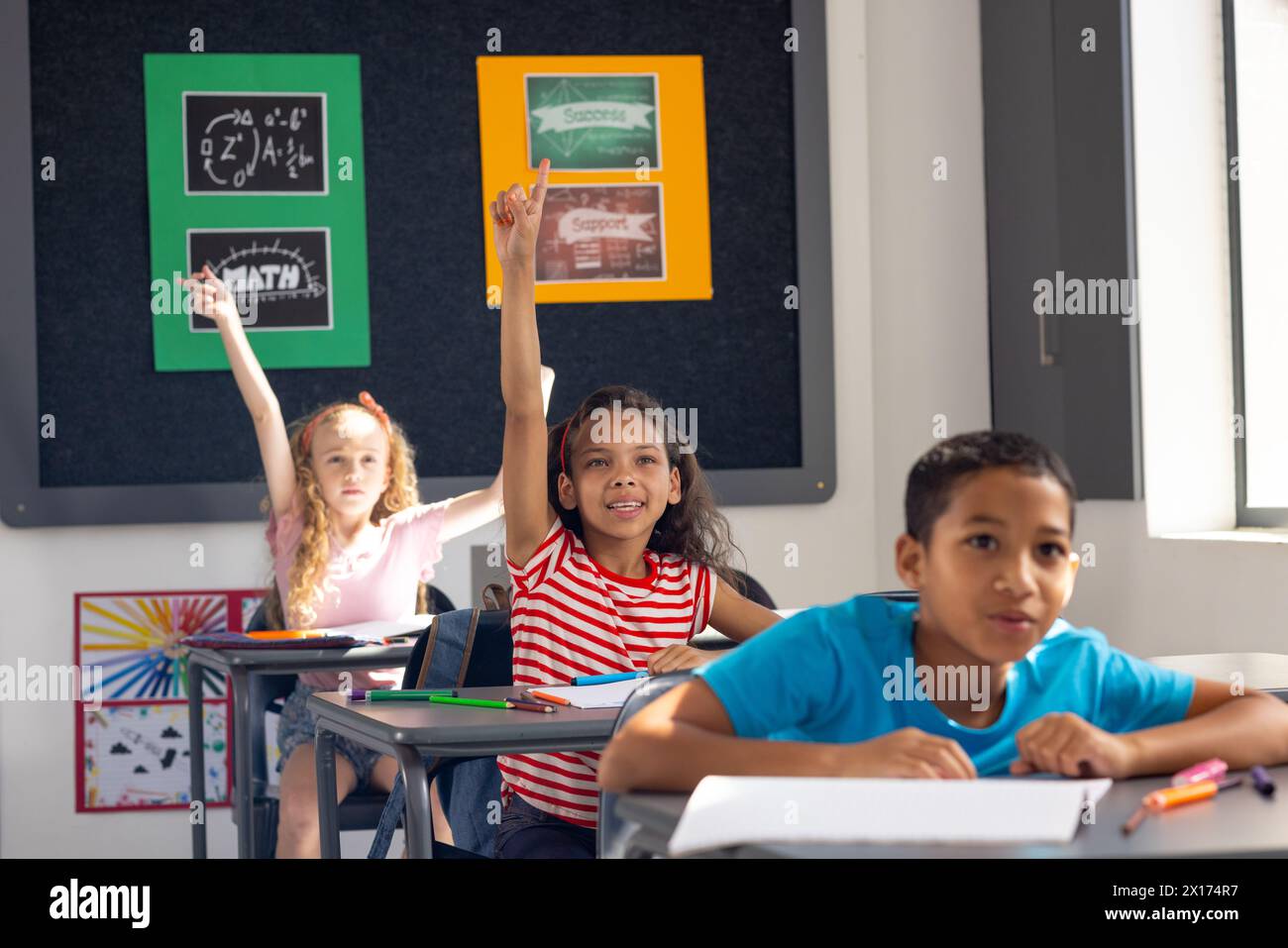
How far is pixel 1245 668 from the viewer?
179 centimetres

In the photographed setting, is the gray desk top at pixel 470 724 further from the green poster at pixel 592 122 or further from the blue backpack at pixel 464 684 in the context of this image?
the green poster at pixel 592 122

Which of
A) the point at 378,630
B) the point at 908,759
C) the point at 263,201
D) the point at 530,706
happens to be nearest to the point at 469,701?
the point at 530,706

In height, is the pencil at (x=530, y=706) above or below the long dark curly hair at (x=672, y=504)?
below

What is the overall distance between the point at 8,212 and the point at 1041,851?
3229 millimetres

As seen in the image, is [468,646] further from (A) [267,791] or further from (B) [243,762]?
(A) [267,791]

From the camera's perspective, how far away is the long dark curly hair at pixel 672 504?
2.24 meters

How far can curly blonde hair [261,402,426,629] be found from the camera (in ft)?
10.3

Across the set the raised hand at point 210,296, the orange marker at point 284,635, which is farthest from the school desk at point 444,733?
the raised hand at point 210,296

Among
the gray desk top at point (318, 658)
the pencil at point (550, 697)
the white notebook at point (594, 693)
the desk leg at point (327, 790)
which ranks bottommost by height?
the desk leg at point (327, 790)

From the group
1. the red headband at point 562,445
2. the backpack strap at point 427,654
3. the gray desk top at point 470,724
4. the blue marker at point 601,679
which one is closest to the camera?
the gray desk top at point 470,724

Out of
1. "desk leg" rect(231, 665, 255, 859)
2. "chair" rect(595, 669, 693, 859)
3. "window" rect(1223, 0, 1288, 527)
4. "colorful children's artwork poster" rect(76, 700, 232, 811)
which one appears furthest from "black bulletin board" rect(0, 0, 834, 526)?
"chair" rect(595, 669, 693, 859)

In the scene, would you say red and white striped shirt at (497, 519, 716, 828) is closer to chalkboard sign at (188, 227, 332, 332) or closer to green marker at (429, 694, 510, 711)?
green marker at (429, 694, 510, 711)

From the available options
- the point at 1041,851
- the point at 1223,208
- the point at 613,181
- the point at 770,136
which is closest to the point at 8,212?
the point at 613,181

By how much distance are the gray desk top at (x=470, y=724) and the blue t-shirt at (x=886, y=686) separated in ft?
1.45
